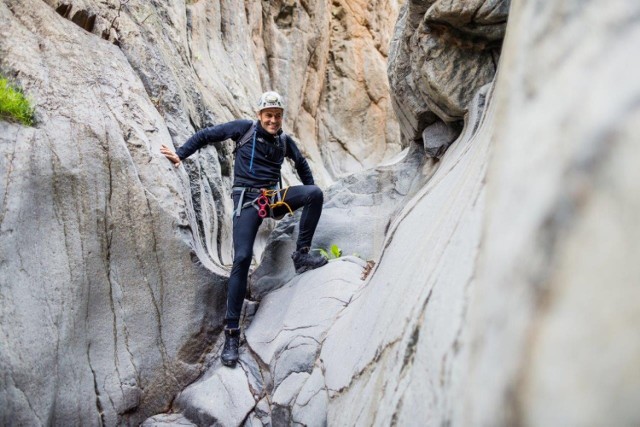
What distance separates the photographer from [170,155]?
19.9 ft

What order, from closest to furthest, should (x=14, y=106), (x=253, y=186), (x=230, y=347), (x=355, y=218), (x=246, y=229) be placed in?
(x=14, y=106) < (x=230, y=347) < (x=246, y=229) < (x=253, y=186) < (x=355, y=218)

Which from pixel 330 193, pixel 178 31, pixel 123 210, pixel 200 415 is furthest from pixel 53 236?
pixel 178 31

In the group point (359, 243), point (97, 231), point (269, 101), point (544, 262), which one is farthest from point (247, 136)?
point (544, 262)

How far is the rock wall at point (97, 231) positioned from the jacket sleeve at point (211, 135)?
0.33m

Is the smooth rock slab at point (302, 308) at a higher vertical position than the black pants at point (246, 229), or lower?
lower

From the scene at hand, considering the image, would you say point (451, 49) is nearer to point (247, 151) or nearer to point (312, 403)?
point (247, 151)

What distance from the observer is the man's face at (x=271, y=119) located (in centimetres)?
619

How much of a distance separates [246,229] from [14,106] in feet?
9.41

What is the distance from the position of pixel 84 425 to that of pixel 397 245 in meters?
3.81

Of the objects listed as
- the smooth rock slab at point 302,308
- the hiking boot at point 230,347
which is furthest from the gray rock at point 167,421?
the smooth rock slab at point 302,308

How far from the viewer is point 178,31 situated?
398 inches

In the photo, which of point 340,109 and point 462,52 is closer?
point 462,52

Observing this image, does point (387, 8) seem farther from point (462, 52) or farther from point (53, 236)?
point (53, 236)

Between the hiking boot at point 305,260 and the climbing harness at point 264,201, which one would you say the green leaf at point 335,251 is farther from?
the climbing harness at point 264,201
